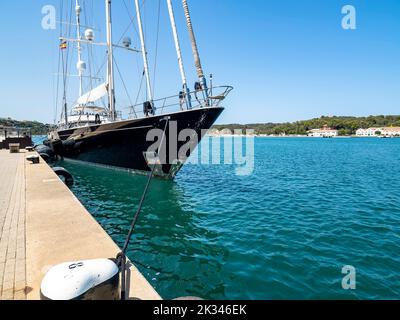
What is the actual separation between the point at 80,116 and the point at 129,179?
1054 cm

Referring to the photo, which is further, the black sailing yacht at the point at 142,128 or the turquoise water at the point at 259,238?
the black sailing yacht at the point at 142,128

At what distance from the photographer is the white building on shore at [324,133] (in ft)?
541

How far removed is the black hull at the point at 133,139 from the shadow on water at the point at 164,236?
207 cm

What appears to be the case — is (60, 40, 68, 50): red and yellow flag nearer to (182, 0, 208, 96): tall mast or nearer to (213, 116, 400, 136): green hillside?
(182, 0, 208, 96): tall mast

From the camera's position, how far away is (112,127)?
660 inches

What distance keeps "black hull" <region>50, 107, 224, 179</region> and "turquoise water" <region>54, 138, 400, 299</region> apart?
2647 mm

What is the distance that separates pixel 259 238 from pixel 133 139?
10750mm

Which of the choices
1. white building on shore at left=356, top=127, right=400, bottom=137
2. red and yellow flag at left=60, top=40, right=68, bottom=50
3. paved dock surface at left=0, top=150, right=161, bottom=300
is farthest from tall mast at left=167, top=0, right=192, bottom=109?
white building on shore at left=356, top=127, right=400, bottom=137

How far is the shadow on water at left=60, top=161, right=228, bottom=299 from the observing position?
5406 mm

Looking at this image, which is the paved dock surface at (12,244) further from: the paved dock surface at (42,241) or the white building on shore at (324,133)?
the white building on shore at (324,133)

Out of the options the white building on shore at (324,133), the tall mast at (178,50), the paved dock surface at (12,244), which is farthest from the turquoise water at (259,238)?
the white building on shore at (324,133)

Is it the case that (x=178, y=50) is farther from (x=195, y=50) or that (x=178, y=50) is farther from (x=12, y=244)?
(x=12, y=244)

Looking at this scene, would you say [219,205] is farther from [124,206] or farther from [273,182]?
[273,182]
